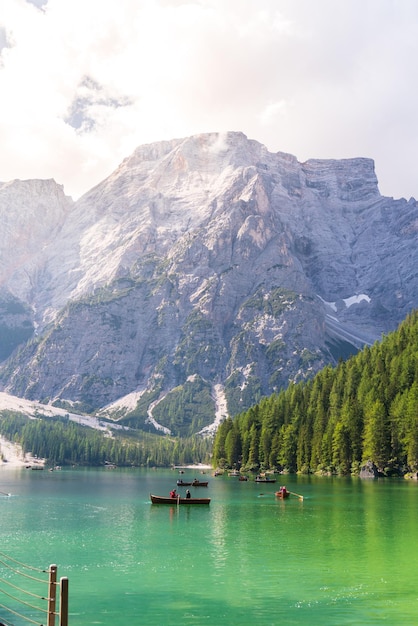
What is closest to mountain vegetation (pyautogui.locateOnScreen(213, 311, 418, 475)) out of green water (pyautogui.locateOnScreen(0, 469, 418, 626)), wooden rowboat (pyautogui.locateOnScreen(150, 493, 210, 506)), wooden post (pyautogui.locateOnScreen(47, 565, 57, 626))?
green water (pyautogui.locateOnScreen(0, 469, 418, 626))

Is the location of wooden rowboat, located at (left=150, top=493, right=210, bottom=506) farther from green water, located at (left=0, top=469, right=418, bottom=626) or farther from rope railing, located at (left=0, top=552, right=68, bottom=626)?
rope railing, located at (left=0, top=552, right=68, bottom=626)

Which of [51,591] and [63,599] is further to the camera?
[51,591]

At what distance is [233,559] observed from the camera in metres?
59.3

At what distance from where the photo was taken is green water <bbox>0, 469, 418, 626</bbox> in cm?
4181

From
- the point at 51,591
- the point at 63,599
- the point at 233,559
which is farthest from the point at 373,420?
the point at 63,599

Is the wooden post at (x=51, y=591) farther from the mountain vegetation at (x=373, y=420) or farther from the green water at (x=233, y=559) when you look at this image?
the mountain vegetation at (x=373, y=420)

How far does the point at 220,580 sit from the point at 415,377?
126575mm

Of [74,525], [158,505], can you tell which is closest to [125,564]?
[74,525]

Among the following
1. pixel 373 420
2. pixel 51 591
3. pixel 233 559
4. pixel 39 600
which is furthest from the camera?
pixel 373 420

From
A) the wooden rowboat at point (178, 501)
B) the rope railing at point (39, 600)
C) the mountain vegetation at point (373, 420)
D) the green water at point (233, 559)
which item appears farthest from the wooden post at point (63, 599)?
the mountain vegetation at point (373, 420)

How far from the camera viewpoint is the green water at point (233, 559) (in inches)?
1646

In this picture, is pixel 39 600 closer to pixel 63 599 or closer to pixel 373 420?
pixel 63 599

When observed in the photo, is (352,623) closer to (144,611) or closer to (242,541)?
(144,611)

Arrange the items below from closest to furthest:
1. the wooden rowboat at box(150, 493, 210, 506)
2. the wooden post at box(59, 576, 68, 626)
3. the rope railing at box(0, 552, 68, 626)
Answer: the wooden post at box(59, 576, 68, 626) < the rope railing at box(0, 552, 68, 626) < the wooden rowboat at box(150, 493, 210, 506)
